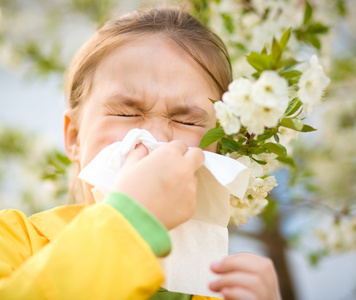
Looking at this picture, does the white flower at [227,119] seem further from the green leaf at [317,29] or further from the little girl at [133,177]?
the green leaf at [317,29]

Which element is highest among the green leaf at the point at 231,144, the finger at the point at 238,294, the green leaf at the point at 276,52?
the green leaf at the point at 276,52

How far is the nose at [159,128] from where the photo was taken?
976mm

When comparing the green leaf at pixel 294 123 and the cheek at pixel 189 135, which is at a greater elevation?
the green leaf at pixel 294 123

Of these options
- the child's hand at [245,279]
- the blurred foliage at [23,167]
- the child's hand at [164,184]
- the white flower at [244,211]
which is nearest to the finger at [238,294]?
the child's hand at [245,279]

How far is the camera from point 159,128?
38.9 inches

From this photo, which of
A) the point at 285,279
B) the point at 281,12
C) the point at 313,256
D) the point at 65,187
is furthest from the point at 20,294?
the point at 285,279

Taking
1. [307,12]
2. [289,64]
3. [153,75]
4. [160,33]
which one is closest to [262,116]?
[153,75]

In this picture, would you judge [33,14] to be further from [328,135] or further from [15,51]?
[328,135]

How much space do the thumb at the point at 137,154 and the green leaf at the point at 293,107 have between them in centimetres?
30

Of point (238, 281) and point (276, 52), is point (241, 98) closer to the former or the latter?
point (276, 52)

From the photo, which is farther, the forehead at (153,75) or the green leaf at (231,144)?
the forehead at (153,75)

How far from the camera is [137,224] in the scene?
638mm

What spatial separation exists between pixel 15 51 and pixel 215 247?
1.79 meters

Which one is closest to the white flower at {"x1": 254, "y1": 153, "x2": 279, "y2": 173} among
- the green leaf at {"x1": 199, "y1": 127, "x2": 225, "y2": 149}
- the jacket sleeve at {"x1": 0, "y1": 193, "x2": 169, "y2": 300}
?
the green leaf at {"x1": 199, "y1": 127, "x2": 225, "y2": 149}
